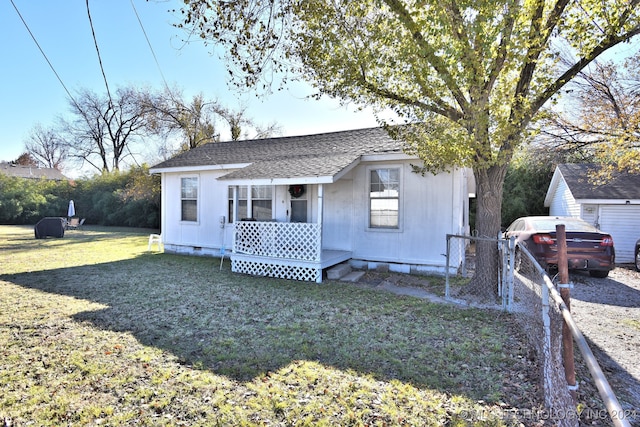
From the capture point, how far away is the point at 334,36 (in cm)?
570

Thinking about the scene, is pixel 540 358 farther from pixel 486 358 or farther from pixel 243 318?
pixel 243 318

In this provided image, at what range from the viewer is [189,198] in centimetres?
1134

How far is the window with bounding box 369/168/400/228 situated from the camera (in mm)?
8461

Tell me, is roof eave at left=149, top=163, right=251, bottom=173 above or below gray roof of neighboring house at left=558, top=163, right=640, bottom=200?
above

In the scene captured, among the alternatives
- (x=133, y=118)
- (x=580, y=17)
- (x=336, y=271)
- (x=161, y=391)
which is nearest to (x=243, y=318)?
(x=161, y=391)

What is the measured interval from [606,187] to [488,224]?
1029cm

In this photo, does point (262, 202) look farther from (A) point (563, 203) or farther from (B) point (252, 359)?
(A) point (563, 203)

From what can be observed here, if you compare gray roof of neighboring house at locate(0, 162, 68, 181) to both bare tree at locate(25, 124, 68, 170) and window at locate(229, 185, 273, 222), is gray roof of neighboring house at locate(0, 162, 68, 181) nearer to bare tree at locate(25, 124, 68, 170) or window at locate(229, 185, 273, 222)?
bare tree at locate(25, 124, 68, 170)

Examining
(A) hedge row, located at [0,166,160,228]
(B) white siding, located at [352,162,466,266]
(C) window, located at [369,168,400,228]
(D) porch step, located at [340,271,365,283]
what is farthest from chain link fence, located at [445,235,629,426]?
(A) hedge row, located at [0,166,160,228]

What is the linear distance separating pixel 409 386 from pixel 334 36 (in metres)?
5.49

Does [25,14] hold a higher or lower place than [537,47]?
higher

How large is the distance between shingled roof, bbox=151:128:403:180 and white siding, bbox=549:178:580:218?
10.1 metres

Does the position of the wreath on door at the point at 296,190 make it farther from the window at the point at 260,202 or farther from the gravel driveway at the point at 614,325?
the gravel driveway at the point at 614,325

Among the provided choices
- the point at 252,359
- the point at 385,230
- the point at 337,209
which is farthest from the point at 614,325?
the point at 337,209
